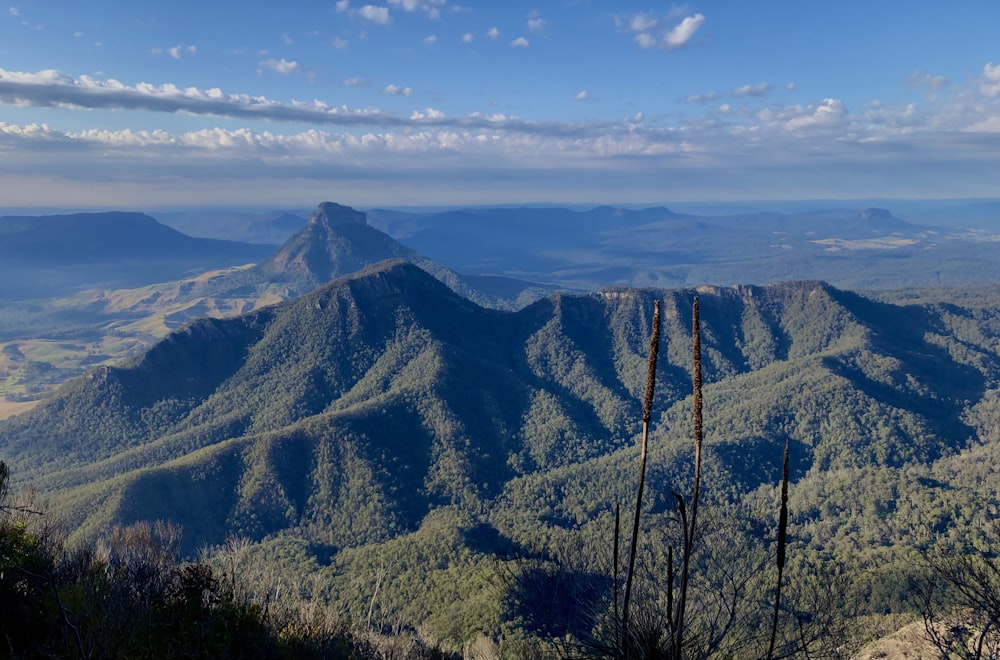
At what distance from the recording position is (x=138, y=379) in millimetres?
184375

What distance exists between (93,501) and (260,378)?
276 feet

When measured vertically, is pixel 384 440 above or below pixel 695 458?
below

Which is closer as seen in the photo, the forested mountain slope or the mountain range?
the mountain range

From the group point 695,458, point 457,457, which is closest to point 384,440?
point 457,457

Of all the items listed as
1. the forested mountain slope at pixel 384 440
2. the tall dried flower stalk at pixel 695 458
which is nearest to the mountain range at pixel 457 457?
the forested mountain slope at pixel 384 440

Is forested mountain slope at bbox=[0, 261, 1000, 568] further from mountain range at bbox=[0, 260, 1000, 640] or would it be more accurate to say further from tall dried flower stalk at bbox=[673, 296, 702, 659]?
tall dried flower stalk at bbox=[673, 296, 702, 659]

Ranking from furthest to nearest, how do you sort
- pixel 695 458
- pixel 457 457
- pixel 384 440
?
pixel 457 457, pixel 384 440, pixel 695 458

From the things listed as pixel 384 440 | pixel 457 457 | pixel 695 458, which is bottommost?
pixel 457 457

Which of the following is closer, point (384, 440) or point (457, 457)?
point (384, 440)

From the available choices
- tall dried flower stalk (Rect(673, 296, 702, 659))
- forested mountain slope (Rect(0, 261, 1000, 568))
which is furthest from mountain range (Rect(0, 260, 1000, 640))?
tall dried flower stalk (Rect(673, 296, 702, 659))

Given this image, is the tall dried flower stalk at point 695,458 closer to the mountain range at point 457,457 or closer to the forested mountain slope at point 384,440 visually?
the mountain range at point 457,457

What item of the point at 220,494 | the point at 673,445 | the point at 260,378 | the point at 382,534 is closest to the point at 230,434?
the point at 260,378

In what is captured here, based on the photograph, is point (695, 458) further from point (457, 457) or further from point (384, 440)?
point (384, 440)

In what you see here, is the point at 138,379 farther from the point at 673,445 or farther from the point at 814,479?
the point at 814,479
